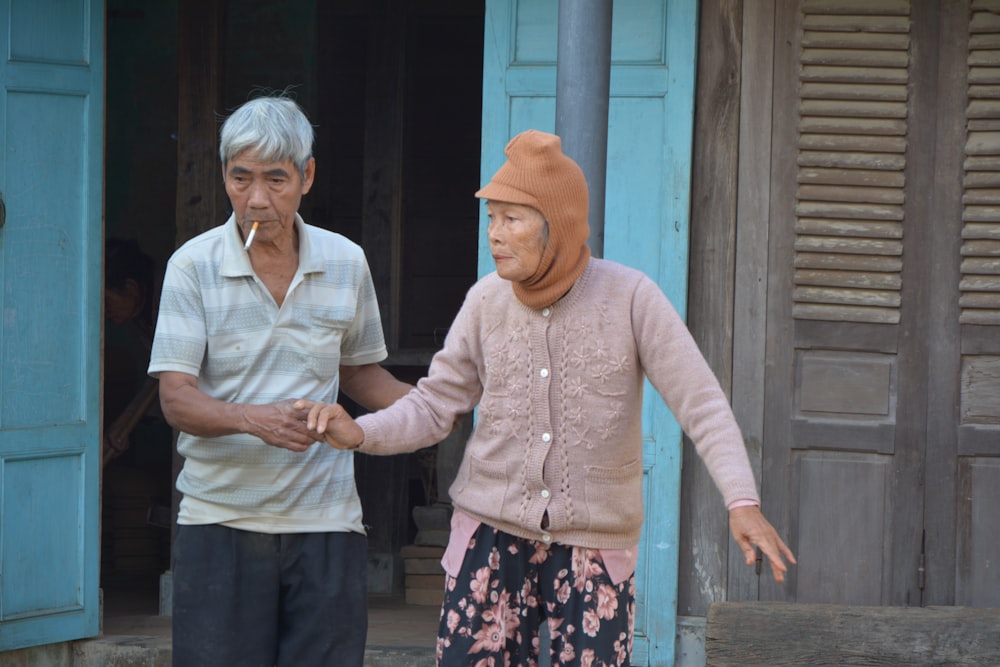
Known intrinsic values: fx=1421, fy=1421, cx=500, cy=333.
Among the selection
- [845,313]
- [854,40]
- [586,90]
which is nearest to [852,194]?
[845,313]

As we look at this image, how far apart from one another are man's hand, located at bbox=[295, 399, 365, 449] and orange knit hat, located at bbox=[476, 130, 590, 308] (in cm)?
51

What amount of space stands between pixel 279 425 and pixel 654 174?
2188 millimetres

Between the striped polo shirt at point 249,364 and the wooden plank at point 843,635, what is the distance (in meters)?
1.98

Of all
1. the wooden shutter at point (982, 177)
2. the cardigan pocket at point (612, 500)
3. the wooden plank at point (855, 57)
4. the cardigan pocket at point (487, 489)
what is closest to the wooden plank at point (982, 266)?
the wooden shutter at point (982, 177)

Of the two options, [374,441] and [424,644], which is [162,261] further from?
[374,441]

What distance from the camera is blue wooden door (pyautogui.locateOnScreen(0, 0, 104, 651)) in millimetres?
4984

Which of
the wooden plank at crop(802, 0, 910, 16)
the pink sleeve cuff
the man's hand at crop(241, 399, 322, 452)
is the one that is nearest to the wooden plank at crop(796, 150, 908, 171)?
the wooden plank at crop(802, 0, 910, 16)

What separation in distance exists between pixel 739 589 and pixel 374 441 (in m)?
2.23

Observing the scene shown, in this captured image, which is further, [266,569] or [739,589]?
[739,589]

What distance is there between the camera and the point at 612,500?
3.19m

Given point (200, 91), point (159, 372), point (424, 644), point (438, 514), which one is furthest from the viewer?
point (438, 514)

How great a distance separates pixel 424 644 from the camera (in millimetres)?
5473

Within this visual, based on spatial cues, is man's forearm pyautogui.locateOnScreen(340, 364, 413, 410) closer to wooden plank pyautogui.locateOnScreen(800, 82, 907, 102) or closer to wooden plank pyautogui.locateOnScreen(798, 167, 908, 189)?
wooden plank pyautogui.locateOnScreen(798, 167, 908, 189)

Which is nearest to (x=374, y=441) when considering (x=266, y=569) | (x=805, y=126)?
(x=266, y=569)
